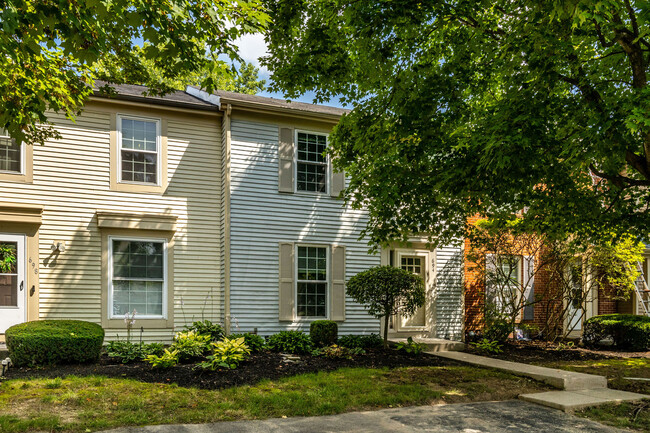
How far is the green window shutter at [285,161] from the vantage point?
12.5m

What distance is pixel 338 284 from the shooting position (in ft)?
41.9

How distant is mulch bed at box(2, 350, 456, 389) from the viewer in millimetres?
7578

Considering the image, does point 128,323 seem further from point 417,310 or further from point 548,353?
point 548,353

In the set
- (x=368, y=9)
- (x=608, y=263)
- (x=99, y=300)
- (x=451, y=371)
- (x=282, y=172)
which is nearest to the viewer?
(x=368, y=9)

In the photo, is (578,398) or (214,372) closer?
(578,398)

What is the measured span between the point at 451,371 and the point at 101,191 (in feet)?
27.3

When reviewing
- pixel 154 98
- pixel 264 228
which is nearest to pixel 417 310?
pixel 264 228

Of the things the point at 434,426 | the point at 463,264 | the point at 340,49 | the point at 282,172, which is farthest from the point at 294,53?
the point at 463,264

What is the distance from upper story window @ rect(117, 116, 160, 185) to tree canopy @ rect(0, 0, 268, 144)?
2899 mm

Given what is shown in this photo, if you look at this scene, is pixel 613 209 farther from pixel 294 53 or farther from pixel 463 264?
pixel 294 53

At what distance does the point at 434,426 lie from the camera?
6.00 metres

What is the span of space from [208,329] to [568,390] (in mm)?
7384

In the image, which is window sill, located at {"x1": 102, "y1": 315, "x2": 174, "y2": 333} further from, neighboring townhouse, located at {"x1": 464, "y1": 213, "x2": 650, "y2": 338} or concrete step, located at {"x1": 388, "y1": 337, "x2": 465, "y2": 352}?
neighboring townhouse, located at {"x1": 464, "y1": 213, "x2": 650, "y2": 338}

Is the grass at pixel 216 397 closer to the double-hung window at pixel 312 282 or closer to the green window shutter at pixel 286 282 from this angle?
the green window shutter at pixel 286 282
